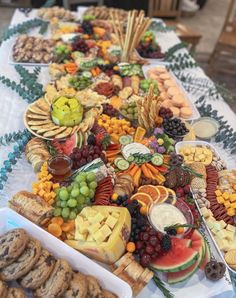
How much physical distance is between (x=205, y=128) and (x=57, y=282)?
1.05m

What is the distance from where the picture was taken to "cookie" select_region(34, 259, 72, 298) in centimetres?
91

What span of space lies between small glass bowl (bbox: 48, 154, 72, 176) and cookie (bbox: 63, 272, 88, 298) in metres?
0.43

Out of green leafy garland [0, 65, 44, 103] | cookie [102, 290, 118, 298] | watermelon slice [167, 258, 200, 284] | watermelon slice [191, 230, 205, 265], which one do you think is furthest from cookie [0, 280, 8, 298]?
green leafy garland [0, 65, 44, 103]

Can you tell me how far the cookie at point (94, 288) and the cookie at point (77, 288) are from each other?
0.01 m

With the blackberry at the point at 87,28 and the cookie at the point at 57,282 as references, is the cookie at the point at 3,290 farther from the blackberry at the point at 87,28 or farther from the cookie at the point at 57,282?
the blackberry at the point at 87,28

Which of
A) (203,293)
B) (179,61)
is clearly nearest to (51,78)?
(179,61)

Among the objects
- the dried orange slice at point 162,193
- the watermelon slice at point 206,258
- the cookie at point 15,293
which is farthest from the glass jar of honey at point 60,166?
the watermelon slice at point 206,258

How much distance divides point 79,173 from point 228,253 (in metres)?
0.58

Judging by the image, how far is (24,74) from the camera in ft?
6.09

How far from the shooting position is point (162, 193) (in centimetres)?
126

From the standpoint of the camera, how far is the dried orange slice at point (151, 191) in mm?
1242

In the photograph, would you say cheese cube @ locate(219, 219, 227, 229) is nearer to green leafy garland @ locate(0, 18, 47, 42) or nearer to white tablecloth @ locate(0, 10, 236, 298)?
white tablecloth @ locate(0, 10, 236, 298)

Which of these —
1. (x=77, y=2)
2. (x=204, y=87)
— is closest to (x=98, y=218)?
(x=204, y=87)

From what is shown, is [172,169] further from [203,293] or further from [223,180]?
[203,293]
